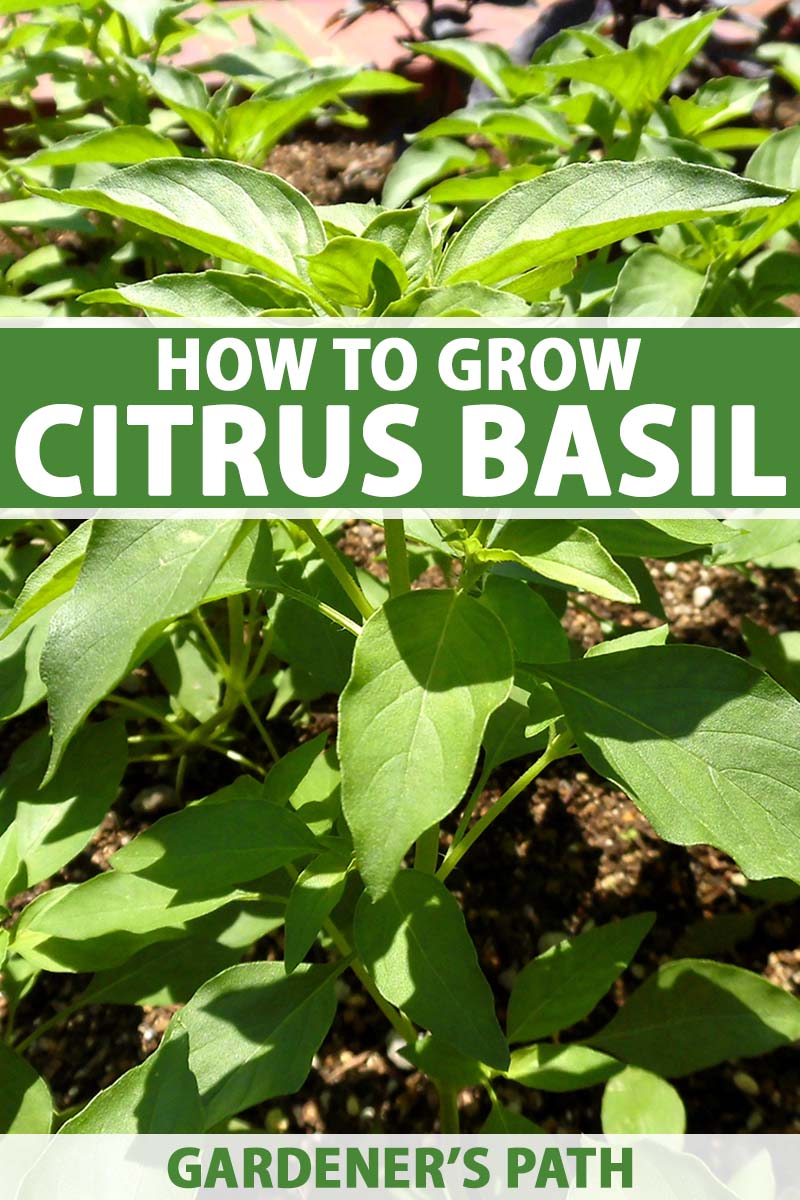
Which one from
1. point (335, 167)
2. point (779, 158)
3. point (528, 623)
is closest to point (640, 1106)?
point (528, 623)

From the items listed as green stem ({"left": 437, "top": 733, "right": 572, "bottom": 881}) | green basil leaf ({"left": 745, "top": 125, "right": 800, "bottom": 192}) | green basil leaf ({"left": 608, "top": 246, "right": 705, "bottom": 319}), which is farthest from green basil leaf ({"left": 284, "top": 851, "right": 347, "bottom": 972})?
green basil leaf ({"left": 745, "top": 125, "right": 800, "bottom": 192})

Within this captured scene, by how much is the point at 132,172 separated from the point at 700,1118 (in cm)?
120

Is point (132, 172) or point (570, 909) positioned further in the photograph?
point (570, 909)

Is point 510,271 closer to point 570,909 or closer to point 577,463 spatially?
point 577,463

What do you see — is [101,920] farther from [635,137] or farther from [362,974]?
[635,137]

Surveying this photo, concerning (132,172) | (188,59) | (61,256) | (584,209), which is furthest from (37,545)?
(188,59)

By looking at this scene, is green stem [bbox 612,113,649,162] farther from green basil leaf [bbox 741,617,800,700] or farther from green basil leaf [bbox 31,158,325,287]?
green basil leaf [bbox 31,158,325,287]

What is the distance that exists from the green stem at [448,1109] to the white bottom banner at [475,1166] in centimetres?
2

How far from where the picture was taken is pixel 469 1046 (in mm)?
849

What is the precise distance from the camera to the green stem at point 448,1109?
1086 mm

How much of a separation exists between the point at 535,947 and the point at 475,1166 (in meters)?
0.32

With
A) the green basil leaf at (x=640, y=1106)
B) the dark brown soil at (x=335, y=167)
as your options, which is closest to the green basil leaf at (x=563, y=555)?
the green basil leaf at (x=640, y=1106)

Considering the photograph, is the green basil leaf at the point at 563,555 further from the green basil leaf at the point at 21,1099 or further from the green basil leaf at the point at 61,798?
the green basil leaf at the point at 21,1099

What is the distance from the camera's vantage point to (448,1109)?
111 centimetres
